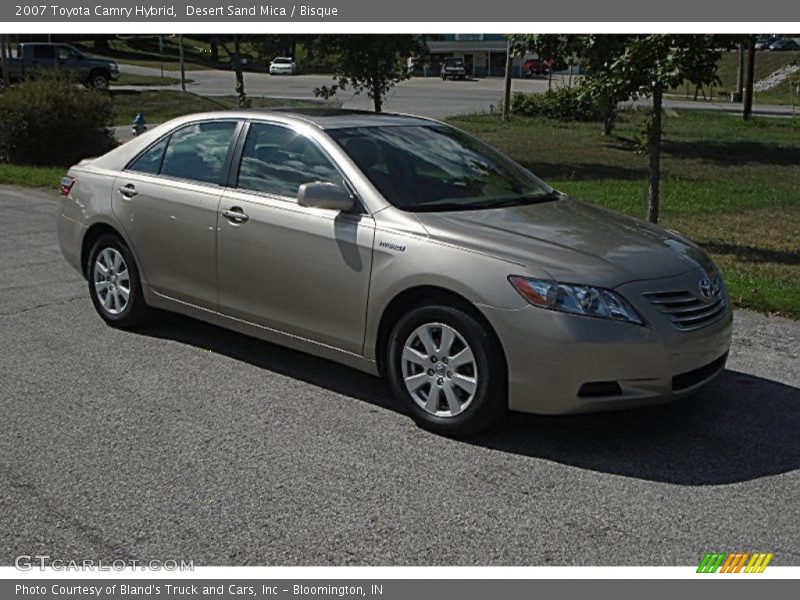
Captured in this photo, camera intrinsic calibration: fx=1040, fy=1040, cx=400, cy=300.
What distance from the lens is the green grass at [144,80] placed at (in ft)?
176

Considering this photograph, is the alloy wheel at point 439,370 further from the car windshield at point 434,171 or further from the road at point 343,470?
the car windshield at point 434,171

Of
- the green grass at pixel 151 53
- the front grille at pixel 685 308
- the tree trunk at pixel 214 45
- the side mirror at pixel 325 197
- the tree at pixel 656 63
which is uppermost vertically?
the green grass at pixel 151 53

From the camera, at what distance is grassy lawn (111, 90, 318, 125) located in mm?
34812

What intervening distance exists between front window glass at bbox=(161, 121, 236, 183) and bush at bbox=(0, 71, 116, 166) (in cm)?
1232

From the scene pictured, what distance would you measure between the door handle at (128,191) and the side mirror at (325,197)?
179 centimetres

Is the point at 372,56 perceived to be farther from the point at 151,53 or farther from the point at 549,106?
the point at 151,53

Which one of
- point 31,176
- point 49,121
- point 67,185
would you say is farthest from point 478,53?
point 67,185

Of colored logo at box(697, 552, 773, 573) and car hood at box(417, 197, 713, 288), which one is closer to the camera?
colored logo at box(697, 552, 773, 573)

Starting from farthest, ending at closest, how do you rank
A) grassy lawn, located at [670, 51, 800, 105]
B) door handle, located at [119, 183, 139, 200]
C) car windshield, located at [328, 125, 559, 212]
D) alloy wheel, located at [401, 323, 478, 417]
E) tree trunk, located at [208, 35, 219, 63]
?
grassy lawn, located at [670, 51, 800, 105]
tree trunk, located at [208, 35, 219, 63]
door handle, located at [119, 183, 139, 200]
car windshield, located at [328, 125, 559, 212]
alloy wheel, located at [401, 323, 478, 417]

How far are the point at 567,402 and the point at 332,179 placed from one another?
→ 192cm

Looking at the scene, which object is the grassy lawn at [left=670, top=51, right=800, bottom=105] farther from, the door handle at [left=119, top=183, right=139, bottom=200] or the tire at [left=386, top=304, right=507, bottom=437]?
the tire at [left=386, top=304, right=507, bottom=437]

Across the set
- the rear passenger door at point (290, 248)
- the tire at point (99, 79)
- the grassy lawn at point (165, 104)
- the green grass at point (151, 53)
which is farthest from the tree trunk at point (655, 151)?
the green grass at point (151, 53)

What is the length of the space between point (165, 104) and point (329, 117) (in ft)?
111

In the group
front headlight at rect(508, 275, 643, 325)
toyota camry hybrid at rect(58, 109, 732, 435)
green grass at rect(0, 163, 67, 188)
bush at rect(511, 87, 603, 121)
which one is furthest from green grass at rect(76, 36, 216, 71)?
front headlight at rect(508, 275, 643, 325)
